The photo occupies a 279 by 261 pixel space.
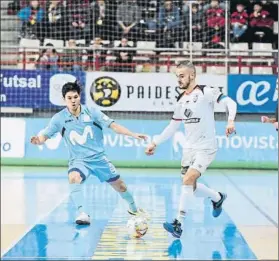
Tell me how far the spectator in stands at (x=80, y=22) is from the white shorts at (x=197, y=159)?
11712 millimetres

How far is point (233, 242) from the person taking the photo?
26.0ft

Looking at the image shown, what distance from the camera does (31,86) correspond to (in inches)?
719

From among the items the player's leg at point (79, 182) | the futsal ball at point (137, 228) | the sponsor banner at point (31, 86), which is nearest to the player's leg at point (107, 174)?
the player's leg at point (79, 182)

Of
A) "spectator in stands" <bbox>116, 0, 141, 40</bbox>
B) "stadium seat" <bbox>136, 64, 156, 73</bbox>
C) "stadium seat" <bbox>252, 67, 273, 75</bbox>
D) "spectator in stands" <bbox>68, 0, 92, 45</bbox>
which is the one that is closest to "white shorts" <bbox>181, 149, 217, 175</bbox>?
"stadium seat" <bbox>136, 64, 156, 73</bbox>

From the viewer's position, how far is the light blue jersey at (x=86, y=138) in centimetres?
922

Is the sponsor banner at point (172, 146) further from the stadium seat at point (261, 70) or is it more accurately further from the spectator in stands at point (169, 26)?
the spectator in stands at point (169, 26)

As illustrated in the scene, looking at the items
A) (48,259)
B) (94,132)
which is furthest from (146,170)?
(48,259)

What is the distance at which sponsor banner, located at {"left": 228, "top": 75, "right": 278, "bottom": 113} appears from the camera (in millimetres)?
18344

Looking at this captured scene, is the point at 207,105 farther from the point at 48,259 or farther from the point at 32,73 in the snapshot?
the point at 32,73

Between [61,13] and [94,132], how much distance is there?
38.5 ft

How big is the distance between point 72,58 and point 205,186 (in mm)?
10393

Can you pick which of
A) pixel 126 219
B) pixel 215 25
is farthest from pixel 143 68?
pixel 126 219

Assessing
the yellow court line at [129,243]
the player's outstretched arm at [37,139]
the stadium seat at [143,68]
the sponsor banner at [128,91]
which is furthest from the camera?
the stadium seat at [143,68]

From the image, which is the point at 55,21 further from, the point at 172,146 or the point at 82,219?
the point at 82,219
